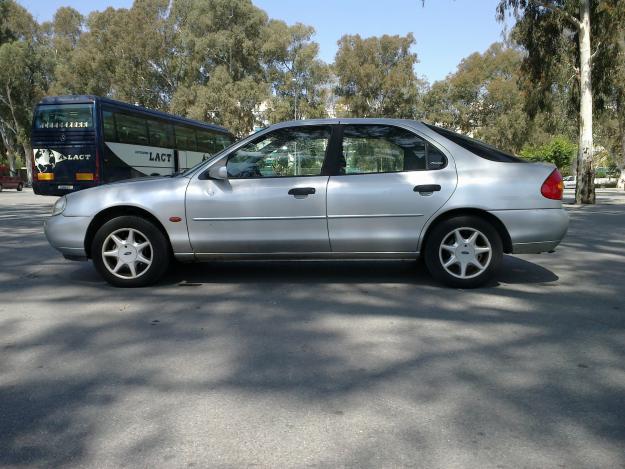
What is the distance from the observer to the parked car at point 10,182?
37.5m

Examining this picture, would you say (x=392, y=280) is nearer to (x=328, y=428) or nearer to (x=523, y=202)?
(x=523, y=202)

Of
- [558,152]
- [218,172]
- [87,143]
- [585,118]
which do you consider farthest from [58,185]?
[558,152]

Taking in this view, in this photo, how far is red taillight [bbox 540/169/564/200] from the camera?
211 inches

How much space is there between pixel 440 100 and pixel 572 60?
98.7 ft

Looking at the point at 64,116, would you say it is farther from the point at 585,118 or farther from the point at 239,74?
the point at 239,74

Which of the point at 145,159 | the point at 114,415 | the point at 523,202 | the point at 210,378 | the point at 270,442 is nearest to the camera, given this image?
the point at 270,442

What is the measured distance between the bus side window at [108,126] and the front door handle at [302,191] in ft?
42.3

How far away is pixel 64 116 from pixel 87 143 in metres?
1.10

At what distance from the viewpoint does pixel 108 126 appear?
16.8 m

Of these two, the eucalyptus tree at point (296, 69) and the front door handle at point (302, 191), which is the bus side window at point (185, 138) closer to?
the front door handle at point (302, 191)

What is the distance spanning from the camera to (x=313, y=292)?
5.49 meters

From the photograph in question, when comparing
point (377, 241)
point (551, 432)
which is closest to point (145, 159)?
point (377, 241)

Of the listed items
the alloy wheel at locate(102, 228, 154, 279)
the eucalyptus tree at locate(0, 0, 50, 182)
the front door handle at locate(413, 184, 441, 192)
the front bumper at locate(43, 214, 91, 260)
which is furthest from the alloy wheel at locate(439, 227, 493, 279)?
the eucalyptus tree at locate(0, 0, 50, 182)

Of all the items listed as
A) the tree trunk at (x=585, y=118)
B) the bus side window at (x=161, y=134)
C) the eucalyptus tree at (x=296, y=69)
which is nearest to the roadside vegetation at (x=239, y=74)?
the eucalyptus tree at (x=296, y=69)
